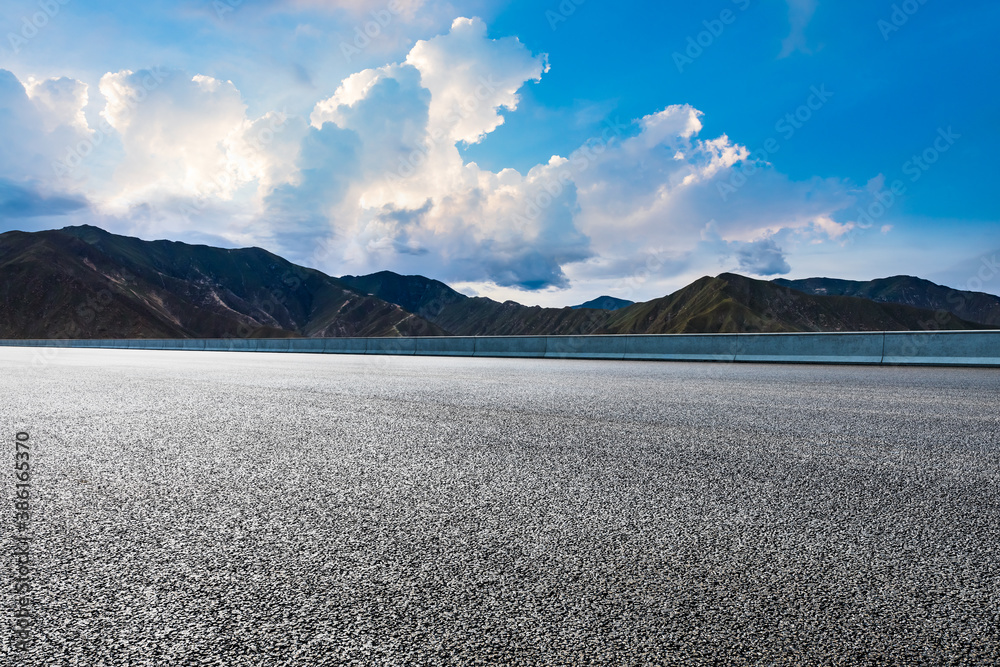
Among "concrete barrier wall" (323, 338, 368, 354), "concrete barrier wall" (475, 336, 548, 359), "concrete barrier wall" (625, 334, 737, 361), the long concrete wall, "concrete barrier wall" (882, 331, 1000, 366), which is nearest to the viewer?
"concrete barrier wall" (882, 331, 1000, 366)

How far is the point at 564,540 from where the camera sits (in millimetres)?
2699

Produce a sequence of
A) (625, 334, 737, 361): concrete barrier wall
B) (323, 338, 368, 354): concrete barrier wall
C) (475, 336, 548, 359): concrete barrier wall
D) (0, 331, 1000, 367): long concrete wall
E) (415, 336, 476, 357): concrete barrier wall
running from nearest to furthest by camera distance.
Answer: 1. (0, 331, 1000, 367): long concrete wall
2. (625, 334, 737, 361): concrete barrier wall
3. (475, 336, 548, 359): concrete barrier wall
4. (415, 336, 476, 357): concrete barrier wall
5. (323, 338, 368, 354): concrete barrier wall

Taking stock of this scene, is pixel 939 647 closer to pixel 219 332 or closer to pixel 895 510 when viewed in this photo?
pixel 895 510

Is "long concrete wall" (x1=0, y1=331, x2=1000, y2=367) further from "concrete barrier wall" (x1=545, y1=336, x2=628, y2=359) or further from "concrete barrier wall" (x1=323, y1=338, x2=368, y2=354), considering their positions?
"concrete barrier wall" (x1=323, y1=338, x2=368, y2=354)

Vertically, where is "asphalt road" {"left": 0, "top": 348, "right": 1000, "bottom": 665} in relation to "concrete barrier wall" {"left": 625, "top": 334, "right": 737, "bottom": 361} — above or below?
below

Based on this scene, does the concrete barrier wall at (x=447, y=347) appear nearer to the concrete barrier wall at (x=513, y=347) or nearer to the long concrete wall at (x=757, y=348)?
the long concrete wall at (x=757, y=348)

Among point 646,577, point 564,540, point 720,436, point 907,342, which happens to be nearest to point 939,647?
point 646,577

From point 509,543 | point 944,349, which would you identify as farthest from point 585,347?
point 509,543

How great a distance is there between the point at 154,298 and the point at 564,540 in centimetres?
17567

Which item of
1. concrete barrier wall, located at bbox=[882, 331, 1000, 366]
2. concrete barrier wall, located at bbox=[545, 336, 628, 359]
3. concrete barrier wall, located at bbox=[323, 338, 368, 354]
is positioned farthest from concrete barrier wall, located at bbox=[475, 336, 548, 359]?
concrete barrier wall, located at bbox=[882, 331, 1000, 366]

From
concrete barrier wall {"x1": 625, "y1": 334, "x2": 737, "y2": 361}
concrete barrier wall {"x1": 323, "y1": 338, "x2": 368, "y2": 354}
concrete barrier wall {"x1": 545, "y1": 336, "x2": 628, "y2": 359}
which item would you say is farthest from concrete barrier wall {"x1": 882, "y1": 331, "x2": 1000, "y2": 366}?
concrete barrier wall {"x1": 323, "y1": 338, "x2": 368, "y2": 354}

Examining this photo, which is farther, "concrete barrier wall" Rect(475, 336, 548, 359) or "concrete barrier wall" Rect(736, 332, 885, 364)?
"concrete barrier wall" Rect(475, 336, 548, 359)

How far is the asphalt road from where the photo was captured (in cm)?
186

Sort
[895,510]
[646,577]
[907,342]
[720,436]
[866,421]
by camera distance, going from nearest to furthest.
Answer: [646,577]
[895,510]
[720,436]
[866,421]
[907,342]
